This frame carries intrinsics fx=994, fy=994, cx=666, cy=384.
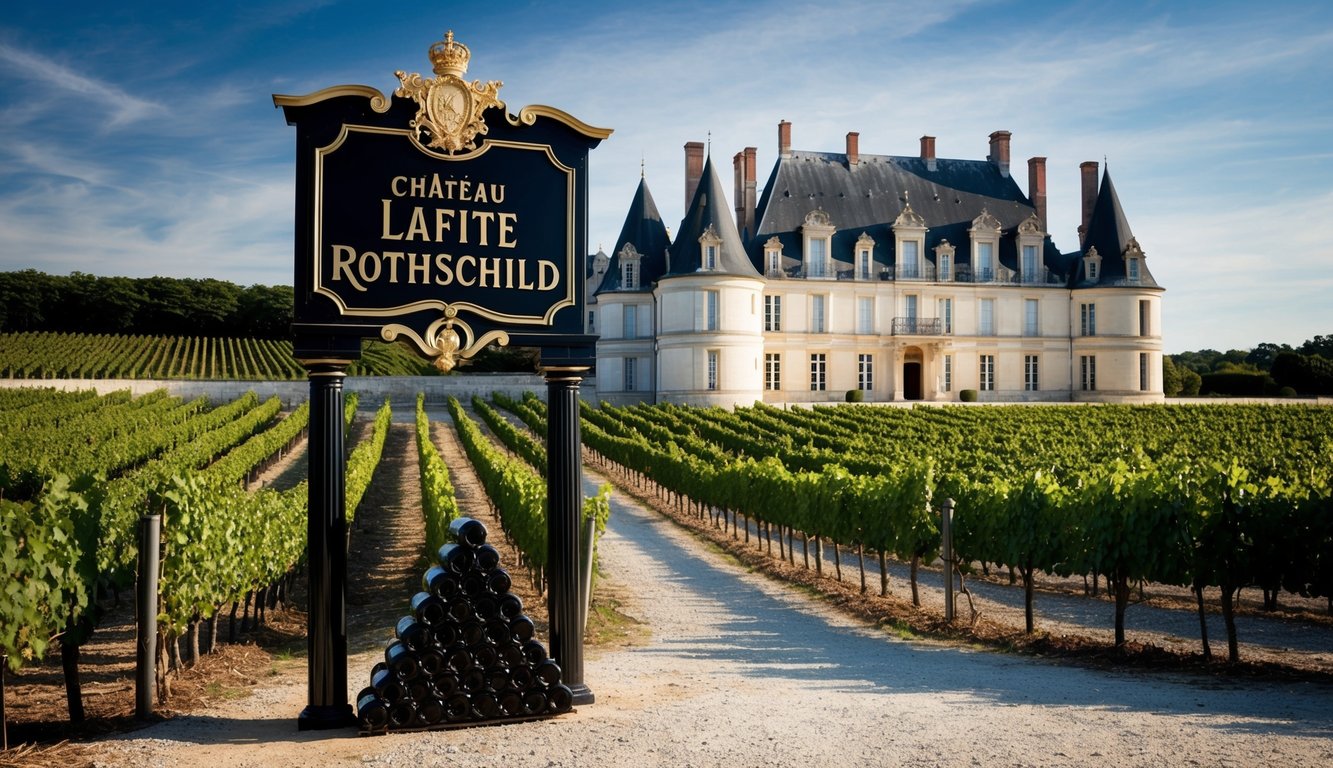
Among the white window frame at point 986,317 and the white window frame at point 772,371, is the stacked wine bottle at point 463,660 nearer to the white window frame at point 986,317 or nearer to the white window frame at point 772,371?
the white window frame at point 772,371

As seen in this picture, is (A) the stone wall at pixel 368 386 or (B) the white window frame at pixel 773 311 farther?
(A) the stone wall at pixel 368 386

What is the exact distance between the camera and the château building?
151 ft

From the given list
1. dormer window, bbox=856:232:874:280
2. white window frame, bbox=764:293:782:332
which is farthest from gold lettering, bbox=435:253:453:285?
dormer window, bbox=856:232:874:280

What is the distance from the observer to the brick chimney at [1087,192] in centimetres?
5159

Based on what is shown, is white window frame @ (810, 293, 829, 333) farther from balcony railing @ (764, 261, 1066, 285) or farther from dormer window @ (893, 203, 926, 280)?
dormer window @ (893, 203, 926, 280)

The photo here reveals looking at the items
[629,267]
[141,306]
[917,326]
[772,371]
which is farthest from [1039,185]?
[141,306]

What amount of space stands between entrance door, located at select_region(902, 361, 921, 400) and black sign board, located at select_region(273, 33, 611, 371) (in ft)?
144

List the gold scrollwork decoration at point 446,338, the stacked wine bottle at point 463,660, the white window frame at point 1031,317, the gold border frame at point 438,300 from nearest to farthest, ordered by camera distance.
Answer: the stacked wine bottle at point 463,660, the gold border frame at point 438,300, the gold scrollwork decoration at point 446,338, the white window frame at point 1031,317

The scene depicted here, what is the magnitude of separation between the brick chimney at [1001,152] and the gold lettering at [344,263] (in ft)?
166

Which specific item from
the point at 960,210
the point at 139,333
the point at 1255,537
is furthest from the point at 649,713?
the point at 139,333

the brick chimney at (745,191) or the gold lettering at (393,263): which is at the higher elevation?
the brick chimney at (745,191)

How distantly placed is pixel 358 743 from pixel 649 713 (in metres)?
1.65

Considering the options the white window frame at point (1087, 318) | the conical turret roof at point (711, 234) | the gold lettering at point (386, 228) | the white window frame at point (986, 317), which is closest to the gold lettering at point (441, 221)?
the gold lettering at point (386, 228)

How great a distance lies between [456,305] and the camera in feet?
19.7
